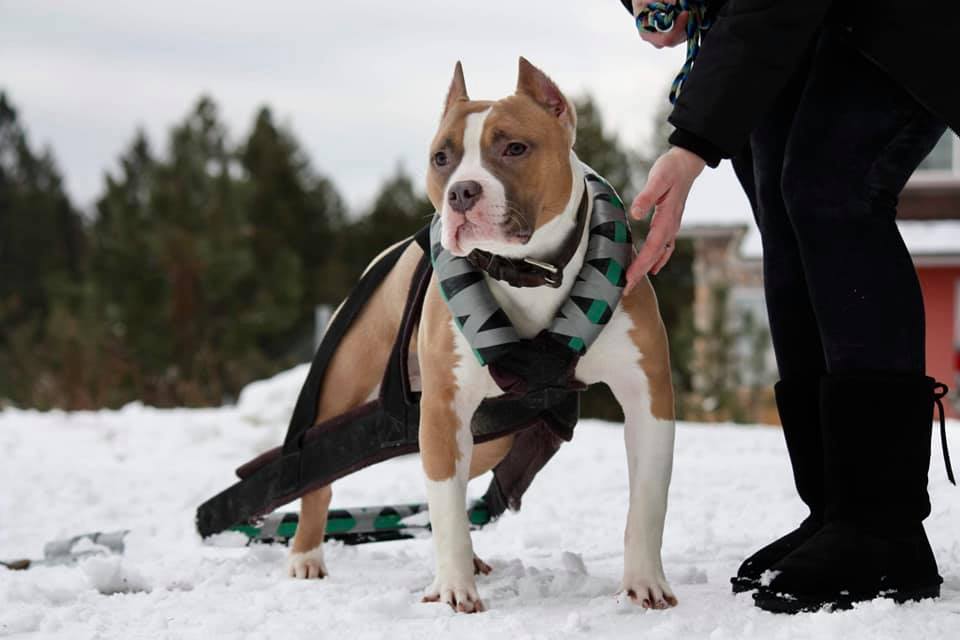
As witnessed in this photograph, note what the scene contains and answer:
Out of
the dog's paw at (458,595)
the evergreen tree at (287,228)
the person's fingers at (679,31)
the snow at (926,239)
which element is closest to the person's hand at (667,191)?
the person's fingers at (679,31)

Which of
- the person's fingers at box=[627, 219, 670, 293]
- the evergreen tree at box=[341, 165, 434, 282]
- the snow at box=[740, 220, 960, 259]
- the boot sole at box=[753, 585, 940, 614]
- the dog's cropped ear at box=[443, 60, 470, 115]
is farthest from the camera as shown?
the evergreen tree at box=[341, 165, 434, 282]

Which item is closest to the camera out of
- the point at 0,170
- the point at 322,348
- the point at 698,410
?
the point at 322,348

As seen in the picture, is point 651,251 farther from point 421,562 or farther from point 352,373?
point 421,562

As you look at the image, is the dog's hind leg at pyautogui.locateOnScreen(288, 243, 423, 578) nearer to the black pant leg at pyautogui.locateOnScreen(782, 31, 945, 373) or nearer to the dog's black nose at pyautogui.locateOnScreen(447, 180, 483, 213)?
the dog's black nose at pyautogui.locateOnScreen(447, 180, 483, 213)

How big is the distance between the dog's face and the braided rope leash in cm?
26

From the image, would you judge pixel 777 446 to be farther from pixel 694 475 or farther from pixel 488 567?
pixel 488 567

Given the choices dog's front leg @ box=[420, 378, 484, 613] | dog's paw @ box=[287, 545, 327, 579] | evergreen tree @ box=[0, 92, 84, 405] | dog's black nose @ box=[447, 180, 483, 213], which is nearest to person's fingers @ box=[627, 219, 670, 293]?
dog's black nose @ box=[447, 180, 483, 213]

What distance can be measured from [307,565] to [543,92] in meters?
1.51

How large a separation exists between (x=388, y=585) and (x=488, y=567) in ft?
1.01

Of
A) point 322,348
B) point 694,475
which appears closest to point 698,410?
point 694,475

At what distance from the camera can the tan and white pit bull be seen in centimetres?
248

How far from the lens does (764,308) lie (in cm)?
1160

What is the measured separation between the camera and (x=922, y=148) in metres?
2.32

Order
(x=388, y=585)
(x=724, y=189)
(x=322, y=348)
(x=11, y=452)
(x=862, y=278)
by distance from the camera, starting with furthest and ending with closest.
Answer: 1. (x=724, y=189)
2. (x=11, y=452)
3. (x=322, y=348)
4. (x=388, y=585)
5. (x=862, y=278)
